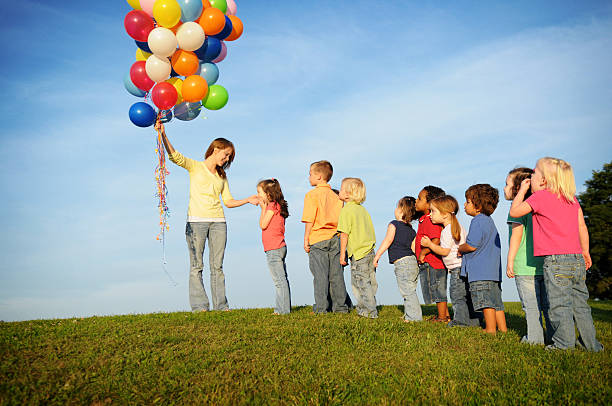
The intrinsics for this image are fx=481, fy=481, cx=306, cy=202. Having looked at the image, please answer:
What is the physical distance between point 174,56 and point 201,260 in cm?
383

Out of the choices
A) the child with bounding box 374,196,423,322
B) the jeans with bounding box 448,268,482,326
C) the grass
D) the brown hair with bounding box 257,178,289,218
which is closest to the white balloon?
the brown hair with bounding box 257,178,289,218

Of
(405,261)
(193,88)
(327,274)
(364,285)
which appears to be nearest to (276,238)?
(327,274)

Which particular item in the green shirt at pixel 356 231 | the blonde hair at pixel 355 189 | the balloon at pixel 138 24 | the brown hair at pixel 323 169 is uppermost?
the balloon at pixel 138 24

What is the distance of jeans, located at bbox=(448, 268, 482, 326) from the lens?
826cm

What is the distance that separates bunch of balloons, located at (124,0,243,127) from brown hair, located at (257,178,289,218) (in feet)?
6.11

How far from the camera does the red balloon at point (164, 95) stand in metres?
8.68

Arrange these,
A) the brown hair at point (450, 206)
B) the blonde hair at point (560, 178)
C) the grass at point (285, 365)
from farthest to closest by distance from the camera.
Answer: the brown hair at point (450, 206) → the blonde hair at point (560, 178) → the grass at point (285, 365)

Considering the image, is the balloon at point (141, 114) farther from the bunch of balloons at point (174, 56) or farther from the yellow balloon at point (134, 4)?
the yellow balloon at point (134, 4)

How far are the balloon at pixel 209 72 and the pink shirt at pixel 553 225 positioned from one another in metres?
6.28

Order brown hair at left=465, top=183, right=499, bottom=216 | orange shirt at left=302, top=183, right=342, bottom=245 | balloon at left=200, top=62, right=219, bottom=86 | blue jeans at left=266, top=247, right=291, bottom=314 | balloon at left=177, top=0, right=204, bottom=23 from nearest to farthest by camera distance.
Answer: brown hair at left=465, top=183, right=499, bottom=216 < balloon at left=177, top=0, right=204, bottom=23 < blue jeans at left=266, top=247, right=291, bottom=314 < orange shirt at left=302, top=183, right=342, bottom=245 < balloon at left=200, top=62, right=219, bottom=86

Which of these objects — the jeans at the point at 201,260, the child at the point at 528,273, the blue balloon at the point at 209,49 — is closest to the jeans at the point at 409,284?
the child at the point at 528,273

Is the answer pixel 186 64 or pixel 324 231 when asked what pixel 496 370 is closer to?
pixel 324 231

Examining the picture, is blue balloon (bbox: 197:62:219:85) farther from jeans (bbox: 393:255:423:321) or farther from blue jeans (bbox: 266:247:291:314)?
jeans (bbox: 393:255:423:321)

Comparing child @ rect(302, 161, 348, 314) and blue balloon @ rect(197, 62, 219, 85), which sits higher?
blue balloon @ rect(197, 62, 219, 85)
